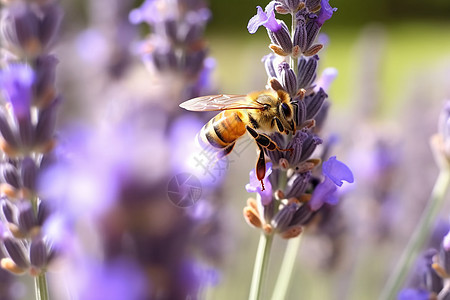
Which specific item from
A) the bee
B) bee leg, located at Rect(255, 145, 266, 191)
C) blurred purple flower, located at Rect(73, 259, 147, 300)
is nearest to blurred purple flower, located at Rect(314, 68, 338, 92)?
the bee

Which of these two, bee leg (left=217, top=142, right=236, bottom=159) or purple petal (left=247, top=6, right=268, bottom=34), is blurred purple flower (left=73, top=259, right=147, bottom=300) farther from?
bee leg (left=217, top=142, right=236, bottom=159)

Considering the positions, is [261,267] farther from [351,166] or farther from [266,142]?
[351,166]

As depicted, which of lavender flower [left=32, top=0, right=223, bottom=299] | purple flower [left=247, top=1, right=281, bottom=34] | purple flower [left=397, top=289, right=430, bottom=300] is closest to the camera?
lavender flower [left=32, top=0, right=223, bottom=299]

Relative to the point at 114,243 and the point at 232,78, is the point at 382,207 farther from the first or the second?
the point at 232,78

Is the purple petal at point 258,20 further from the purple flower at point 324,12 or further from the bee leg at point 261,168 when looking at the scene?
the bee leg at point 261,168

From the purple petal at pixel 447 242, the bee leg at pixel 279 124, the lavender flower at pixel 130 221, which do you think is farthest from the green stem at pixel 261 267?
the lavender flower at pixel 130 221

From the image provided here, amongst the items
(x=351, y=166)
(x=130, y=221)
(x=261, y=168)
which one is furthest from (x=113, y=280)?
(x=351, y=166)

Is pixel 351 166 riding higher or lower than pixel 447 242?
lower
